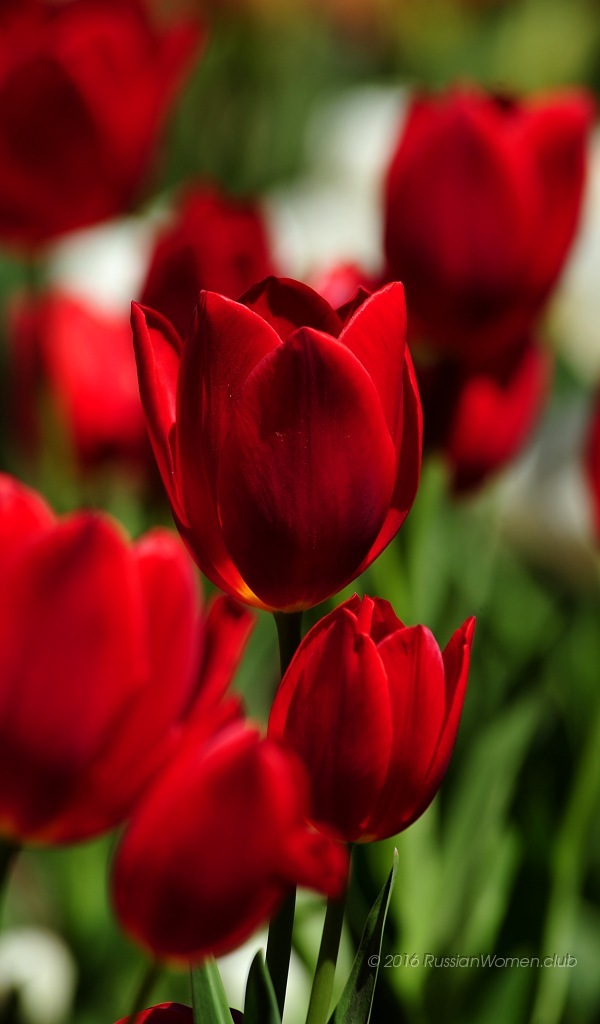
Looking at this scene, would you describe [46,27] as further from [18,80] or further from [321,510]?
[321,510]

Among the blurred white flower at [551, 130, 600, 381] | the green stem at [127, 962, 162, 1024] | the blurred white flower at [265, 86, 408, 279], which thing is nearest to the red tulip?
the green stem at [127, 962, 162, 1024]

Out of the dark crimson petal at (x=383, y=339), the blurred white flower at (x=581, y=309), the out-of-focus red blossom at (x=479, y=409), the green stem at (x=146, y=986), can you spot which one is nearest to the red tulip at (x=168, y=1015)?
the green stem at (x=146, y=986)

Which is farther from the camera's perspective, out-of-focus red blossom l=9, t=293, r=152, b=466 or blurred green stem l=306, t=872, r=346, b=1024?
out-of-focus red blossom l=9, t=293, r=152, b=466

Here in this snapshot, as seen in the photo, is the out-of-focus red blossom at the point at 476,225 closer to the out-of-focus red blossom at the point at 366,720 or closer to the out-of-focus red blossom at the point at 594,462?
the out-of-focus red blossom at the point at 594,462

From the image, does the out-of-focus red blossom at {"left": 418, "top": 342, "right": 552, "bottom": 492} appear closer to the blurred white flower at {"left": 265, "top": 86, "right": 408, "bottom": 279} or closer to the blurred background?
the blurred background

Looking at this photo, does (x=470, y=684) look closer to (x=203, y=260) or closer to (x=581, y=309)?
(x=203, y=260)

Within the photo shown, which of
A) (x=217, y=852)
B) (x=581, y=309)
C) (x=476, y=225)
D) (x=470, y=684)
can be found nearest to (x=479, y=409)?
(x=476, y=225)
